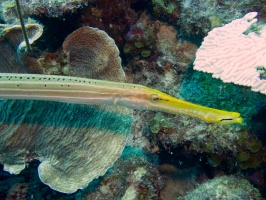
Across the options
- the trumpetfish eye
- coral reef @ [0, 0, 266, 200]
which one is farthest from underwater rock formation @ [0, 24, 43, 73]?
the trumpetfish eye

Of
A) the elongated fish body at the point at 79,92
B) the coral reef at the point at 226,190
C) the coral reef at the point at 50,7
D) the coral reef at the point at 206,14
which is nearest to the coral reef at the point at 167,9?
the coral reef at the point at 206,14

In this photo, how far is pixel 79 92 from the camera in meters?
3.15

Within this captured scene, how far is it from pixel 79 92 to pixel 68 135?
4.02 feet

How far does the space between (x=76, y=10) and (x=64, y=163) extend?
2.78 metres

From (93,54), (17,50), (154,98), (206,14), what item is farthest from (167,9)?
(17,50)

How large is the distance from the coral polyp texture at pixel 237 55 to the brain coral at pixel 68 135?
151cm

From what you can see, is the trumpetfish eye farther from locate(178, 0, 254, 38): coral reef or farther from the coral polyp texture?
locate(178, 0, 254, 38): coral reef

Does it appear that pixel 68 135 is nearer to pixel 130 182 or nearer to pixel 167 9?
pixel 130 182

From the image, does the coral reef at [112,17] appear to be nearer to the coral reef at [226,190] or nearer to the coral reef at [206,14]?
the coral reef at [206,14]

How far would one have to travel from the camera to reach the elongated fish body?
3.07 metres

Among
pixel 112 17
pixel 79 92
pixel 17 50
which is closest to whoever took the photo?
pixel 79 92

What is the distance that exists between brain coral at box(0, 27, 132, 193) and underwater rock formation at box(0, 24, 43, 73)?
1.80 feet

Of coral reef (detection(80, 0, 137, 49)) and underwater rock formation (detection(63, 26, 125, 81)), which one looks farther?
coral reef (detection(80, 0, 137, 49))

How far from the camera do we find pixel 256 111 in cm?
429
